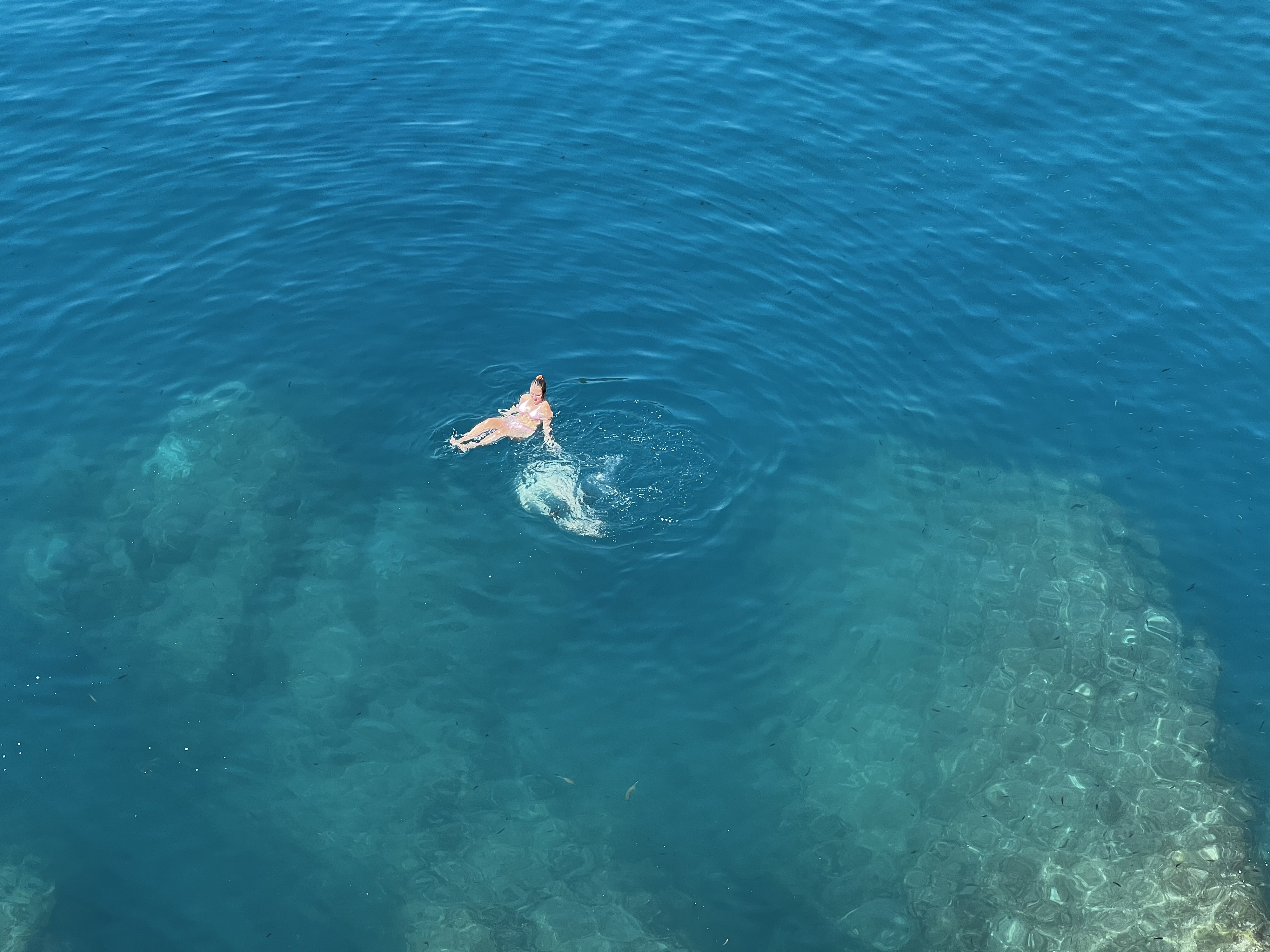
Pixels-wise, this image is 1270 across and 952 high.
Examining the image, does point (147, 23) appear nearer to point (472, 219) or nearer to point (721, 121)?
point (472, 219)

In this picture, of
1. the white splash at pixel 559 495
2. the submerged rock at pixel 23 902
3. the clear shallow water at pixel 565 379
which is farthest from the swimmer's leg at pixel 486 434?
the submerged rock at pixel 23 902

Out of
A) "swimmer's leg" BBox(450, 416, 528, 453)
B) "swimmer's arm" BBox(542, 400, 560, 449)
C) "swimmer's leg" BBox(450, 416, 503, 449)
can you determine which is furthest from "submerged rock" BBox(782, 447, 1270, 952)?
"swimmer's leg" BBox(450, 416, 503, 449)

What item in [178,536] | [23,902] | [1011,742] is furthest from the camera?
[178,536]

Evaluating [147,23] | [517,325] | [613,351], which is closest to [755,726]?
[613,351]

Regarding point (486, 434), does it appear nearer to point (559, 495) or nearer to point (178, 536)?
point (559, 495)

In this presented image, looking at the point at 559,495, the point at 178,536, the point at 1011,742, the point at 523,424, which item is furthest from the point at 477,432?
the point at 1011,742

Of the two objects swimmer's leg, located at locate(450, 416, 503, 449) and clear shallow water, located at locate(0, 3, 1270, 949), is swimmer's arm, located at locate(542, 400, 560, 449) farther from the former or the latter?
swimmer's leg, located at locate(450, 416, 503, 449)
